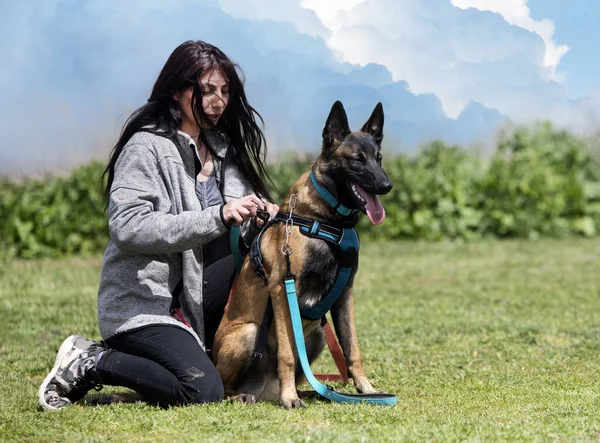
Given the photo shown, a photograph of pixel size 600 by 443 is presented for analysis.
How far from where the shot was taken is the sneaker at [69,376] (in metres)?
4.32

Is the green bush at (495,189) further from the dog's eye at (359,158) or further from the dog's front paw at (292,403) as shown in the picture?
the dog's front paw at (292,403)

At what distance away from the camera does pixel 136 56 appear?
5.26 meters

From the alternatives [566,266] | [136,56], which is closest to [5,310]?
[136,56]

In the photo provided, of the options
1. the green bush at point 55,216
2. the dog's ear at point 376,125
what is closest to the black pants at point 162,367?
the dog's ear at point 376,125

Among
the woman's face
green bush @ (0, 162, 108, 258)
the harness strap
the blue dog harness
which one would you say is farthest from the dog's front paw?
green bush @ (0, 162, 108, 258)

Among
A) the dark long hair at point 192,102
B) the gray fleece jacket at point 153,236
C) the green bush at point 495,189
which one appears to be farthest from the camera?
the green bush at point 495,189

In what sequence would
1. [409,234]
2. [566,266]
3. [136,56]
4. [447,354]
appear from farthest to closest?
[409,234]
[566,266]
[447,354]
[136,56]

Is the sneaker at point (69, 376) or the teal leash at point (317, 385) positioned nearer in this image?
the teal leash at point (317, 385)

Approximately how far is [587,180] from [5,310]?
Answer: 1112 cm

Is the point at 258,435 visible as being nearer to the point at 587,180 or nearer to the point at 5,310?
the point at 5,310

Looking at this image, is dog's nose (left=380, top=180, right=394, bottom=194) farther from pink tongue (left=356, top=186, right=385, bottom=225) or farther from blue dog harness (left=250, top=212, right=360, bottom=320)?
blue dog harness (left=250, top=212, right=360, bottom=320)

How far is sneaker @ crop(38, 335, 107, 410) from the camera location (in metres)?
4.32

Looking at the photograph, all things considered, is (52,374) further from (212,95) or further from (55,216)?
(55,216)

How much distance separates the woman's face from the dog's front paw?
1588mm
